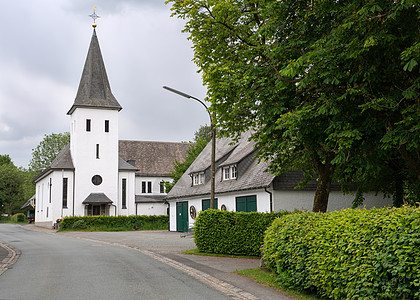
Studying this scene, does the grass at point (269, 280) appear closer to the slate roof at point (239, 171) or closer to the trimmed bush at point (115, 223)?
the slate roof at point (239, 171)

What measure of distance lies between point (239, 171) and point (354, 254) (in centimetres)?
2186

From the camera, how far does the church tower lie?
51250mm

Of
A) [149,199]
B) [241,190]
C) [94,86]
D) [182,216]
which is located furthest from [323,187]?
[149,199]

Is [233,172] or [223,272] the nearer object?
[223,272]

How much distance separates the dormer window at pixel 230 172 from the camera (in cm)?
2968

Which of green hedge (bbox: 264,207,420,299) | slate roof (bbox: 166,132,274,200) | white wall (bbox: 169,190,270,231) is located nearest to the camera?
green hedge (bbox: 264,207,420,299)

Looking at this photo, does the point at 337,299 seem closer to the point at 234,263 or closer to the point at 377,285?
the point at 377,285

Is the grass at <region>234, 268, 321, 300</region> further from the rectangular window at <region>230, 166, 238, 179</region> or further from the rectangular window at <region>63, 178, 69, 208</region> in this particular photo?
Answer: the rectangular window at <region>63, 178, 69, 208</region>

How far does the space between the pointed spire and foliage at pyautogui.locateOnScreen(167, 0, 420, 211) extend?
127ft

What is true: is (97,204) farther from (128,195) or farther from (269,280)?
(269,280)

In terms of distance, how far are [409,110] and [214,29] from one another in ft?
25.7

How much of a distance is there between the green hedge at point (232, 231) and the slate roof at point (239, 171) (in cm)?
526

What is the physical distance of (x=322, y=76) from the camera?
1179 centimetres

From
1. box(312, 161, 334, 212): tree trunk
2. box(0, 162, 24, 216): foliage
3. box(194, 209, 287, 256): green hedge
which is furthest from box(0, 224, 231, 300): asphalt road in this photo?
box(0, 162, 24, 216): foliage
